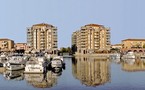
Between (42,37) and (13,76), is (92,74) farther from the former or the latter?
(42,37)

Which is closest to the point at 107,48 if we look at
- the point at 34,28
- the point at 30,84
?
the point at 34,28

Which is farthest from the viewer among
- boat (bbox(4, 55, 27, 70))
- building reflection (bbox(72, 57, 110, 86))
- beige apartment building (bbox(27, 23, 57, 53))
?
beige apartment building (bbox(27, 23, 57, 53))

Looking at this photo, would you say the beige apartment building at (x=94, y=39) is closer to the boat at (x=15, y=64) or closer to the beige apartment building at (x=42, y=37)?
the beige apartment building at (x=42, y=37)

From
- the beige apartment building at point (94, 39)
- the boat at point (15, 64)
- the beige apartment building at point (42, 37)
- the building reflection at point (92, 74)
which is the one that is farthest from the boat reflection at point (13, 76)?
the beige apartment building at point (94, 39)

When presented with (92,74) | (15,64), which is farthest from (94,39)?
(92,74)

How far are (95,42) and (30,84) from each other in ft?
474

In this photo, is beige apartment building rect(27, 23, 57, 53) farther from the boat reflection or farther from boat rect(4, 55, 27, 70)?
the boat reflection

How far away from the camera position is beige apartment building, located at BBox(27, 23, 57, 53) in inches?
7077

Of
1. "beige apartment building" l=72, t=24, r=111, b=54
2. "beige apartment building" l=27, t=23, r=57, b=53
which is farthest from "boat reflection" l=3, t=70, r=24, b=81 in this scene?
"beige apartment building" l=72, t=24, r=111, b=54

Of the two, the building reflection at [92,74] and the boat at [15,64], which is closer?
the building reflection at [92,74]

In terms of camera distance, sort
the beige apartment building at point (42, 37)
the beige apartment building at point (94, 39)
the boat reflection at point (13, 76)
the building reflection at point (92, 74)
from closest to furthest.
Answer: the building reflection at point (92, 74) < the boat reflection at point (13, 76) < the beige apartment building at point (42, 37) < the beige apartment building at point (94, 39)

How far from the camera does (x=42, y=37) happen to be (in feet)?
599

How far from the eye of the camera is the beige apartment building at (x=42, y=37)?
180 meters

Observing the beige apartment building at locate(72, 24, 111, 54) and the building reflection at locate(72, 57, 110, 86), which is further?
the beige apartment building at locate(72, 24, 111, 54)
